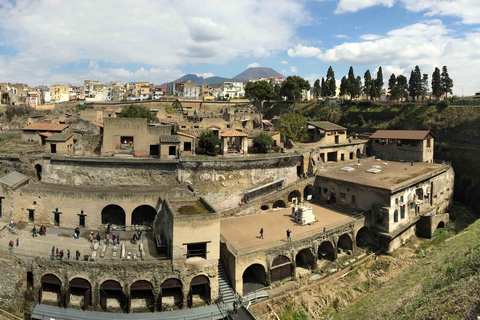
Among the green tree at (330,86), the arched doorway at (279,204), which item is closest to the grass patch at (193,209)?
the arched doorway at (279,204)

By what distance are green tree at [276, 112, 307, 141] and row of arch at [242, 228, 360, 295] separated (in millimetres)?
20806

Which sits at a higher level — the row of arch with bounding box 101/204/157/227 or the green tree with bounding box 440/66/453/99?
the green tree with bounding box 440/66/453/99

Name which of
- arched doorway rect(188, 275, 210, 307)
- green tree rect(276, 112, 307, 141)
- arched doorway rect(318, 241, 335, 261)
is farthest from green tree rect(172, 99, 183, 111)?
arched doorway rect(188, 275, 210, 307)

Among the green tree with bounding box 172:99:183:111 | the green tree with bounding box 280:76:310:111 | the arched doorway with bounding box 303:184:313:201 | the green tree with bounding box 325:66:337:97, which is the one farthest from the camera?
the green tree with bounding box 172:99:183:111

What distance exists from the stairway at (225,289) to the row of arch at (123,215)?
9.74 m

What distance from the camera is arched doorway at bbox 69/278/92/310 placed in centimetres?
2208

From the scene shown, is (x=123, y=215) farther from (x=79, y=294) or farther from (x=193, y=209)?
(x=193, y=209)

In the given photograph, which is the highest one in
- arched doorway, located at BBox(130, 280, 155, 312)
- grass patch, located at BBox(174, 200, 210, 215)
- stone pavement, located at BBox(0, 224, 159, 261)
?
grass patch, located at BBox(174, 200, 210, 215)

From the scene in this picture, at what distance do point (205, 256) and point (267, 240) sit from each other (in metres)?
5.76

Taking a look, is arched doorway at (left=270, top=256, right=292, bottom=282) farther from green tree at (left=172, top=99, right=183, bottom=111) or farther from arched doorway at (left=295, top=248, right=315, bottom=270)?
green tree at (left=172, top=99, right=183, bottom=111)

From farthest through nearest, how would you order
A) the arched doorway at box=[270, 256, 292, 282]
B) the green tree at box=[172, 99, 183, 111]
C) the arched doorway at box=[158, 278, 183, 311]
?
1. the green tree at box=[172, 99, 183, 111]
2. the arched doorway at box=[270, 256, 292, 282]
3. the arched doorway at box=[158, 278, 183, 311]

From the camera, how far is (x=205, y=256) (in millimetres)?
22562

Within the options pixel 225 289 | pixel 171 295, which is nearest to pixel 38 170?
pixel 171 295

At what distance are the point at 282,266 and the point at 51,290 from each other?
1653 centimetres
